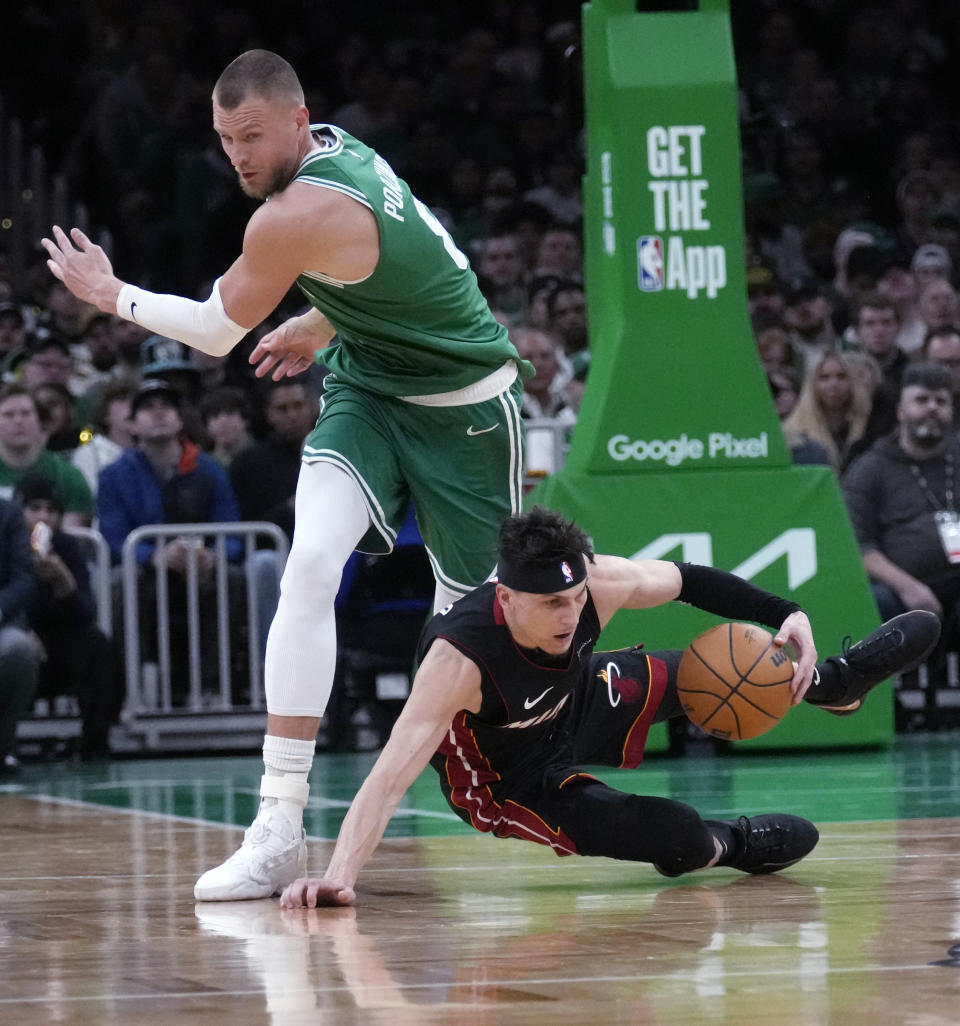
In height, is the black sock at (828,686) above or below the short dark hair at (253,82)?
below

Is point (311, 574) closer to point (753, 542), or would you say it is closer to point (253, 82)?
point (253, 82)

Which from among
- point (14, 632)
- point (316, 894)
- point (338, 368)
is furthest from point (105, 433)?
point (316, 894)

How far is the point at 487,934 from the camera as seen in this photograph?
4.11m

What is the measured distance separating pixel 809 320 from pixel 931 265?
0.94m

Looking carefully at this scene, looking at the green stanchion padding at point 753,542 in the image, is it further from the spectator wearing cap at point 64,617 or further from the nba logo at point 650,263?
the spectator wearing cap at point 64,617

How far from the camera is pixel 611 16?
901 cm

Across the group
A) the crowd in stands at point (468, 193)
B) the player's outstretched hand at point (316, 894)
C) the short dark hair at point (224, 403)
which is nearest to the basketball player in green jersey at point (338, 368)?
the player's outstretched hand at point (316, 894)

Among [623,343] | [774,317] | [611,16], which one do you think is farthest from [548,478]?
[774,317]

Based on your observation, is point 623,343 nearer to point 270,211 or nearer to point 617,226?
point 617,226

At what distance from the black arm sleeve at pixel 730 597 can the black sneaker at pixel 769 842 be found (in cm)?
50

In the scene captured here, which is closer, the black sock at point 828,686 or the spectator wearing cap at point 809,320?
the black sock at point 828,686

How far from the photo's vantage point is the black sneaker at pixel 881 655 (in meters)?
5.27

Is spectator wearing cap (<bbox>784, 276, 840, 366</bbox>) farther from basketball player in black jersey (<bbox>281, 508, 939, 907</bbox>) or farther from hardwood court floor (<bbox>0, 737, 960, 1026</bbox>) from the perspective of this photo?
basketball player in black jersey (<bbox>281, 508, 939, 907</bbox>)

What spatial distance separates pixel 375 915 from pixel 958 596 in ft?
20.3
